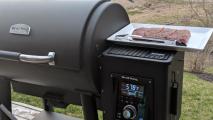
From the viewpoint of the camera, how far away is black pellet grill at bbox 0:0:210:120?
5.37 ft

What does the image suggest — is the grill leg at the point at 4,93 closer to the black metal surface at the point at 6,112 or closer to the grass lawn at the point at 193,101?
the black metal surface at the point at 6,112

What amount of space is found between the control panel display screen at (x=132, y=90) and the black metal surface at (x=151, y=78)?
4 centimetres

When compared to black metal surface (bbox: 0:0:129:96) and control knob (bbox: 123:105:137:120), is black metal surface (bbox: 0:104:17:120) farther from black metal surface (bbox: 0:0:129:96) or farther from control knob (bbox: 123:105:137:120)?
control knob (bbox: 123:105:137:120)

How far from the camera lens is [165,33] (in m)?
1.80

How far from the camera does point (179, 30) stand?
185 cm

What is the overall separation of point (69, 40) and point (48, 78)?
1.01 ft

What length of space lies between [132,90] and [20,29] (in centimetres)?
70

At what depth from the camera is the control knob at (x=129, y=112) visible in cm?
170

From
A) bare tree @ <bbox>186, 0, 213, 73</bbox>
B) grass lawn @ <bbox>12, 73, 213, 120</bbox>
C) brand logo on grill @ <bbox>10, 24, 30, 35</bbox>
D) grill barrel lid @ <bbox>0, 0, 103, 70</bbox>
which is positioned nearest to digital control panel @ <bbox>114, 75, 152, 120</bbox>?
grill barrel lid @ <bbox>0, 0, 103, 70</bbox>

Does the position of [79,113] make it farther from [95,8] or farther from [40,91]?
[95,8]

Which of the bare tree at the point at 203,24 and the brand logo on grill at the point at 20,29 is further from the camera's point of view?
the bare tree at the point at 203,24

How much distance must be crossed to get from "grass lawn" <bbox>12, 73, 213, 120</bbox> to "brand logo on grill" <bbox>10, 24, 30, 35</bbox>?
1.38 m

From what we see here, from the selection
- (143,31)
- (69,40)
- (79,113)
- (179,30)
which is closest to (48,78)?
(69,40)

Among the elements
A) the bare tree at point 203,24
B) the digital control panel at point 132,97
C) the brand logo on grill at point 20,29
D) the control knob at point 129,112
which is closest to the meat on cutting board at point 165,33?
the digital control panel at point 132,97
